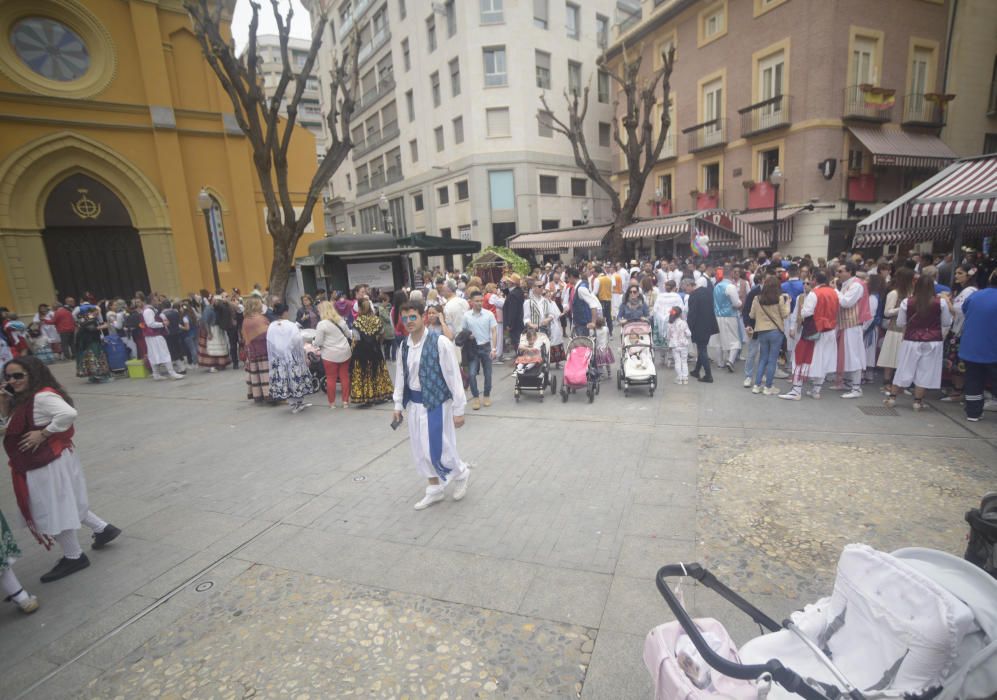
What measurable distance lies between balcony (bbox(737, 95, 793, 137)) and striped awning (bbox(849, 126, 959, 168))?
8.23 ft

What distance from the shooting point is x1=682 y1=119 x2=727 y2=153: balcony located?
877 inches

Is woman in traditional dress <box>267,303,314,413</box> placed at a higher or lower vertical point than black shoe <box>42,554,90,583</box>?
higher

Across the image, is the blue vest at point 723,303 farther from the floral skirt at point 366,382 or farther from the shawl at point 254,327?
the shawl at point 254,327

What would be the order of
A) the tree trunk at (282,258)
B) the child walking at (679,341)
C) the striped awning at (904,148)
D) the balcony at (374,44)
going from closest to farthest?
the child walking at (679,341), the tree trunk at (282,258), the striped awning at (904,148), the balcony at (374,44)

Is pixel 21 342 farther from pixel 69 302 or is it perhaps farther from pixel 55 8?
pixel 55 8

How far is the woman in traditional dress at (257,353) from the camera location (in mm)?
8664

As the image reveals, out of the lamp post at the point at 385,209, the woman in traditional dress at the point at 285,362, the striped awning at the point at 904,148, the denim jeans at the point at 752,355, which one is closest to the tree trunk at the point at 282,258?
the lamp post at the point at 385,209

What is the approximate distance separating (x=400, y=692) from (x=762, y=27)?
1025 inches

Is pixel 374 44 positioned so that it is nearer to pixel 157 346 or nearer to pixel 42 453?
pixel 157 346

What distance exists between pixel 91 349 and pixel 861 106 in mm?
27277

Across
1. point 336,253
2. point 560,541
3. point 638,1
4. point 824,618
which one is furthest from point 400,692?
point 638,1

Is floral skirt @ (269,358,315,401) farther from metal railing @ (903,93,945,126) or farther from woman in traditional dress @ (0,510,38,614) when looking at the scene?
metal railing @ (903,93,945,126)

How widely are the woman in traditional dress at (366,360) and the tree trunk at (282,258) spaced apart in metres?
7.59

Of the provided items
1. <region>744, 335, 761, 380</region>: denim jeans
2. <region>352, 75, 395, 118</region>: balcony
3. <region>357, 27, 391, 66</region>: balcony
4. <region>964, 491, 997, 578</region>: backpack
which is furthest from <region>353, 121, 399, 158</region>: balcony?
<region>964, 491, 997, 578</region>: backpack
